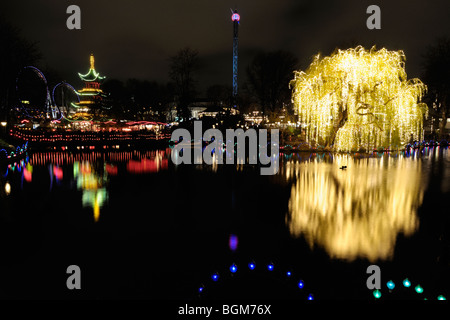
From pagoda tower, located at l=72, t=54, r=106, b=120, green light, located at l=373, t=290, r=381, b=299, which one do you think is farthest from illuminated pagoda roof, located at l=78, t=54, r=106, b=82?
green light, located at l=373, t=290, r=381, b=299

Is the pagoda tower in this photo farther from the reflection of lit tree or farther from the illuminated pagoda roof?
the reflection of lit tree

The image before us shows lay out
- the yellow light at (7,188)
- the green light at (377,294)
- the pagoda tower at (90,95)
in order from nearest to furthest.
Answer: the green light at (377,294) → the yellow light at (7,188) → the pagoda tower at (90,95)

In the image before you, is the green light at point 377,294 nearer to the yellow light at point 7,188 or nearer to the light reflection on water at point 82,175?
the light reflection on water at point 82,175

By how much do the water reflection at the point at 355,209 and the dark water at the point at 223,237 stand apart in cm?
3

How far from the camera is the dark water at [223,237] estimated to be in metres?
4.46

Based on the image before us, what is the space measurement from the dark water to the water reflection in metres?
0.03

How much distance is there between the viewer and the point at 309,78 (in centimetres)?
2298

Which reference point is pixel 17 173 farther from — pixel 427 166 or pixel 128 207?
pixel 427 166

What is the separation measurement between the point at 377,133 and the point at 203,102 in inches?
3277

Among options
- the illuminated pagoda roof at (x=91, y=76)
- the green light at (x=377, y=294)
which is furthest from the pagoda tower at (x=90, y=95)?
the green light at (x=377, y=294)

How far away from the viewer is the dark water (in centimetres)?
446

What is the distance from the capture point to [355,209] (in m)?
8.07

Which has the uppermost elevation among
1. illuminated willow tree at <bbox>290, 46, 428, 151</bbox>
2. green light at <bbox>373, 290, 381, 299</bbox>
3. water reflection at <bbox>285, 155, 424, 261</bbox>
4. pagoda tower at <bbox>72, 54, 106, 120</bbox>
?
pagoda tower at <bbox>72, 54, 106, 120</bbox>
